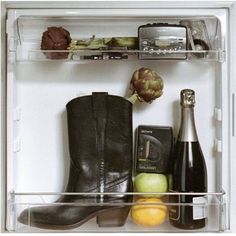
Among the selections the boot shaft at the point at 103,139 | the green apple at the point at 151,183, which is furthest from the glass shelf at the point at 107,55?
the green apple at the point at 151,183

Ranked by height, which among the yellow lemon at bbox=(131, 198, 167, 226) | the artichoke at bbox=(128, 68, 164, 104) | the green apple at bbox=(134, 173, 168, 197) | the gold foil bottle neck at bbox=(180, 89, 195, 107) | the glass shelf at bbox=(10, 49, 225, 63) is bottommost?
the yellow lemon at bbox=(131, 198, 167, 226)

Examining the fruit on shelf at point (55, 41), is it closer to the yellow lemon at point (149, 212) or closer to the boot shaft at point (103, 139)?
the boot shaft at point (103, 139)

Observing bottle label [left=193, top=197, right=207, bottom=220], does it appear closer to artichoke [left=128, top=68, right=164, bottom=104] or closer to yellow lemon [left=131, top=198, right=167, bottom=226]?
yellow lemon [left=131, top=198, right=167, bottom=226]

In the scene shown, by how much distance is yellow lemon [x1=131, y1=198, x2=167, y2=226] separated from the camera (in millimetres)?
1143

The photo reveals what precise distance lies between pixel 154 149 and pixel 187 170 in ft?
0.32

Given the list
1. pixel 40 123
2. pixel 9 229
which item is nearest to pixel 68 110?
→ pixel 40 123

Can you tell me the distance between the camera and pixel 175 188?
121 centimetres

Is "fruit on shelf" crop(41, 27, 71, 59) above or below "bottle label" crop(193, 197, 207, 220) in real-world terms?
above

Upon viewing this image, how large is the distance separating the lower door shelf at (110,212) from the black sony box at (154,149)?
74 mm

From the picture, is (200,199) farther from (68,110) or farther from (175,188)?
(68,110)

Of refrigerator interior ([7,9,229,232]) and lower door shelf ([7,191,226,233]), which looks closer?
lower door shelf ([7,191,226,233])

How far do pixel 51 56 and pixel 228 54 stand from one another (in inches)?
16.6

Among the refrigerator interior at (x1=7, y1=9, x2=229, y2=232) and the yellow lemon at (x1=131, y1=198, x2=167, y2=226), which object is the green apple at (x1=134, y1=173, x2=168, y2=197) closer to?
the yellow lemon at (x1=131, y1=198, x2=167, y2=226)

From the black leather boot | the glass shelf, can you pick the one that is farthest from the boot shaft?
the glass shelf
